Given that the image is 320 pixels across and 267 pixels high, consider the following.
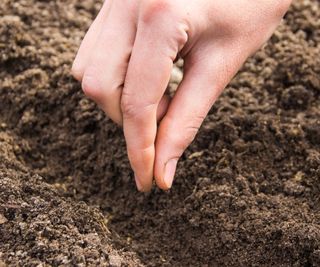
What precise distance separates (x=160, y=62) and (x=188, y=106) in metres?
0.16

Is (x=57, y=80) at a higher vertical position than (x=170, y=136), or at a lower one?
lower

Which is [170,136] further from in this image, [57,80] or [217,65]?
[57,80]

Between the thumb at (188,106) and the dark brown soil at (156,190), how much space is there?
10.2 inches

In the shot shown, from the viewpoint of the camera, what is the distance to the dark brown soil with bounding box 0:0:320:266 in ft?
5.68

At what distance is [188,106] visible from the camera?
1.69 meters

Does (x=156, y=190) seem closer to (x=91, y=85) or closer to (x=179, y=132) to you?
(x=179, y=132)

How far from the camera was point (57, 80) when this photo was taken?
236 cm

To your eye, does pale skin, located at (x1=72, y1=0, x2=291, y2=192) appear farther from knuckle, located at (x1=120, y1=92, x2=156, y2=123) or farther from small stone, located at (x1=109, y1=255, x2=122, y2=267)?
small stone, located at (x1=109, y1=255, x2=122, y2=267)

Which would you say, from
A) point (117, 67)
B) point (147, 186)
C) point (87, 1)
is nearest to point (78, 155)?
point (147, 186)

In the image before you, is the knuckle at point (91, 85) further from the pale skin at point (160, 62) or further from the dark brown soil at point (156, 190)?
the dark brown soil at point (156, 190)

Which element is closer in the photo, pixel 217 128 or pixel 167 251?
pixel 167 251

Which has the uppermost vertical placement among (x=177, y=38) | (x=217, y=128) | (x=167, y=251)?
(x=177, y=38)

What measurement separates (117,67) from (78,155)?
1.96 ft

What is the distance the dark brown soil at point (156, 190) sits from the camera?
5.68 ft
